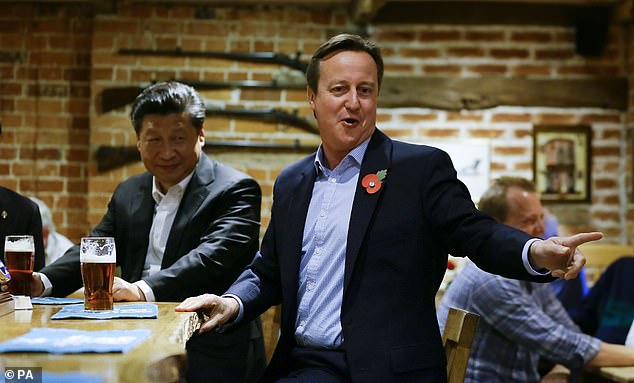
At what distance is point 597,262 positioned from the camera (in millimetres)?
5266

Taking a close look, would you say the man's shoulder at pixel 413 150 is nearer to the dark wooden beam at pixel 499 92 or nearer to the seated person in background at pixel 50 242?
the seated person in background at pixel 50 242

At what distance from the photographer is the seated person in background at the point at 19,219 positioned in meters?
2.94

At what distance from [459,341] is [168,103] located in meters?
1.33

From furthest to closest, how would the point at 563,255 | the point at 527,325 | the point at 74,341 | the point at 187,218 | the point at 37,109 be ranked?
the point at 37,109 < the point at 527,325 < the point at 187,218 < the point at 563,255 < the point at 74,341

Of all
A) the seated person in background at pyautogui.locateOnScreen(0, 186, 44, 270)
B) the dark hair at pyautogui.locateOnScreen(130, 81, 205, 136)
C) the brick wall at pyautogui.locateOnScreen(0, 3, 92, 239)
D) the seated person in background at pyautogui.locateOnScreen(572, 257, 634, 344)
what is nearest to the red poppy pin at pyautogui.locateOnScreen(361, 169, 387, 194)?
the dark hair at pyautogui.locateOnScreen(130, 81, 205, 136)

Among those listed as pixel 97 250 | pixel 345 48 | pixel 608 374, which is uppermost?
pixel 345 48

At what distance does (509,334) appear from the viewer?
9.61 feet

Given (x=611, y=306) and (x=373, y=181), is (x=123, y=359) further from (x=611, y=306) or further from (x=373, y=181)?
(x=611, y=306)

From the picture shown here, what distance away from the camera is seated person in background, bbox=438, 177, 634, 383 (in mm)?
2873

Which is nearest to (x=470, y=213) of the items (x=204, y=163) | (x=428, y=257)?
(x=428, y=257)

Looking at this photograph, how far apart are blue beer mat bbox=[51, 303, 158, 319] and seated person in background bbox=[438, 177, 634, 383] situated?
1.32 metres

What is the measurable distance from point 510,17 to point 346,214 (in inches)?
146

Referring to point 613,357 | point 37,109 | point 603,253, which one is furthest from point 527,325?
point 37,109

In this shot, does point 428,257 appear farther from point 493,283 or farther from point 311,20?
point 311,20
